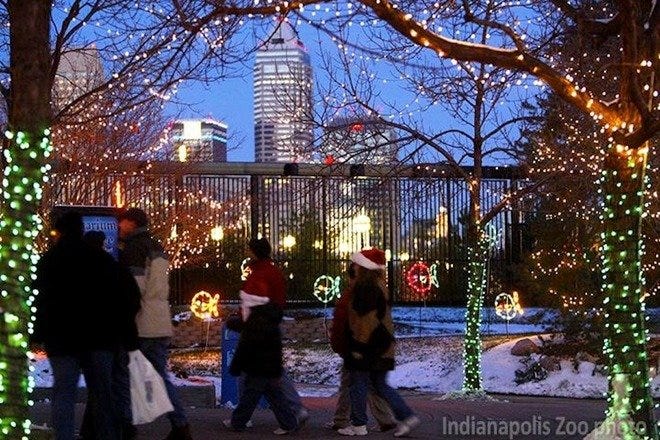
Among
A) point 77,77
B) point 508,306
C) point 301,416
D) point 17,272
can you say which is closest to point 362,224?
point 508,306

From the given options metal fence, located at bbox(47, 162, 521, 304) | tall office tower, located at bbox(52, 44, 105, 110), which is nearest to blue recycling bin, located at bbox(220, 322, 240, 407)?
tall office tower, located at bbox(52, 44, 105, 110)

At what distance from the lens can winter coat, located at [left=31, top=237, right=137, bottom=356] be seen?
7656 mm

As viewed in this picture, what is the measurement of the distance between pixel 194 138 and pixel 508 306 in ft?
28.4

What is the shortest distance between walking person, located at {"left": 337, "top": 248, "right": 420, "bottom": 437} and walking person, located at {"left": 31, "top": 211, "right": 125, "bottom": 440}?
2823mm

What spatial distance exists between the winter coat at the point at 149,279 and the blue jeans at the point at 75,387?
1068mm

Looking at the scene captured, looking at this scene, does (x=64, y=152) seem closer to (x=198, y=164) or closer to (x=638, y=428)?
(x=198, y=164)

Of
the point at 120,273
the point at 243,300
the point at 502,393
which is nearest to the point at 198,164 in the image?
the point at 502,393

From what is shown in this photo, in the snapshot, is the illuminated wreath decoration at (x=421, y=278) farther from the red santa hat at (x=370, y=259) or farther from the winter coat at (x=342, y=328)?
the red santa hat at (x=370, y=259)

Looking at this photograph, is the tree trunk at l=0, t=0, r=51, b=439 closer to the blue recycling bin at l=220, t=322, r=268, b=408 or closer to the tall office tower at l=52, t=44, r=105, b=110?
the blue recycling bin at l=220, t=322, r=268, b=408

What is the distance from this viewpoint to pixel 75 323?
764cm

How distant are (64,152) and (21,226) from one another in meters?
14.2

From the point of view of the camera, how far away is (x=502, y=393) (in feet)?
63.0

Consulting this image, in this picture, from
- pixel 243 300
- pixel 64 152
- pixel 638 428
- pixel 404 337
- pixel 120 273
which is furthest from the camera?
pixel 404 337

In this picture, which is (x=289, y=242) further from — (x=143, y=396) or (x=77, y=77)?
(x=143, y=396)
